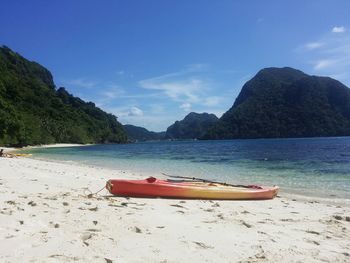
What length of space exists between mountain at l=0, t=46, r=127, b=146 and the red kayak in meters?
52.5

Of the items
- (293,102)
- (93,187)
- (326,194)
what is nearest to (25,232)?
(93,187)

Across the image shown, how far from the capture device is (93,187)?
1127 cm

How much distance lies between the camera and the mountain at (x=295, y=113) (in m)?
165

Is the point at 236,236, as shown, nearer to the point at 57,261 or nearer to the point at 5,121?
the point at 57,261

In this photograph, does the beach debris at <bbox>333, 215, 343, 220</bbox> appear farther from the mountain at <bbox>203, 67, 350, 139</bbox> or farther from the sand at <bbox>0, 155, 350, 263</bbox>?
the mountain at <bbox>203, 67, 350, 139</bbox>

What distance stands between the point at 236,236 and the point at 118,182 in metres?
4.39

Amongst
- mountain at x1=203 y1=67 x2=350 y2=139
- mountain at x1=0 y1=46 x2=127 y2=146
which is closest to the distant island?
mountain at x1=203 y1=67 x2=350 y2=139

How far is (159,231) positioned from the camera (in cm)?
584

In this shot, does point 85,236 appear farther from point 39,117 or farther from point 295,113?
point 295,113

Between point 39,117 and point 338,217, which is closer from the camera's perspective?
point 338,217

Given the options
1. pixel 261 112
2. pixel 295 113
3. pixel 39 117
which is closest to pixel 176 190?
pixel 39 117

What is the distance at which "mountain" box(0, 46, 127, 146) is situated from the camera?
62969mm

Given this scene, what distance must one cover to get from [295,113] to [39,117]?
113661 millimetres

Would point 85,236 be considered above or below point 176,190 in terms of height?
below
